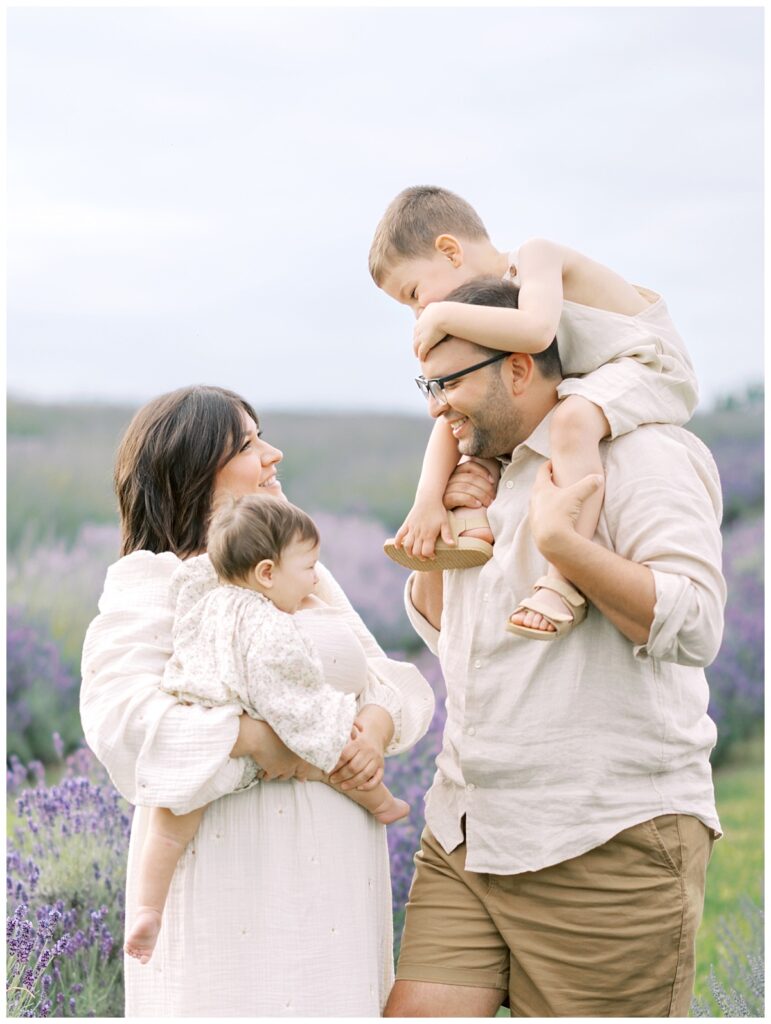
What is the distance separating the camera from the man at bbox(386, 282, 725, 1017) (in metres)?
2.36

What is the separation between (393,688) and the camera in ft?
8.64

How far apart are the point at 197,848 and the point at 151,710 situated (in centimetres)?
28

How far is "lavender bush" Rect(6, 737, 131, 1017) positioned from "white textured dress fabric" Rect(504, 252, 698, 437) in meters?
2.02

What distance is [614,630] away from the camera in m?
2.38

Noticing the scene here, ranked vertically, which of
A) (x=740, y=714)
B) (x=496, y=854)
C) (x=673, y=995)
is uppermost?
(x=496, y=854)

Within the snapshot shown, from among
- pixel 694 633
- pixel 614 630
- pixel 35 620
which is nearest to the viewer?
pixel 694 633

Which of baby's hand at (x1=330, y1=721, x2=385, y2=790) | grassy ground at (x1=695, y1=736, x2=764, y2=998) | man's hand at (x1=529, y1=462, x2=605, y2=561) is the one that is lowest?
grassy ground at (x1=695, y1=736, x2=764, y2=998)

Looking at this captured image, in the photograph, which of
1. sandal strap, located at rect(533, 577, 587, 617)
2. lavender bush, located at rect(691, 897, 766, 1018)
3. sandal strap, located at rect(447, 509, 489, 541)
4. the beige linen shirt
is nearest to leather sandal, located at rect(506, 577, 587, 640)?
sandal strap, located at rect(533, 577, 587, 617)

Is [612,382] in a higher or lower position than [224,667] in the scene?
higher

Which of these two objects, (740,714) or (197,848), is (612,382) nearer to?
(197,848)

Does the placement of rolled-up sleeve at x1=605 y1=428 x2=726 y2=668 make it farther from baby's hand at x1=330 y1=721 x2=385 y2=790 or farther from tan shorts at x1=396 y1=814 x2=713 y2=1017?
baby's hand at x1=330 y1=721 x2=385 y2=790

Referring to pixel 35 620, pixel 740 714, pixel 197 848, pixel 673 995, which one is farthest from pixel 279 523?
pixel 740 714

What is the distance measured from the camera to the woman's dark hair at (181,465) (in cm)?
259

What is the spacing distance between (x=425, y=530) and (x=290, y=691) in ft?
1.43
